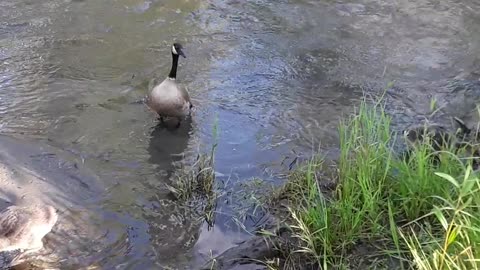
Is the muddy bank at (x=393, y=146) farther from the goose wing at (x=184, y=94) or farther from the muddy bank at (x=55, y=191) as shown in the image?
the goose wing at (x=184, y=94)

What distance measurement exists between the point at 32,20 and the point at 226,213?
560cm

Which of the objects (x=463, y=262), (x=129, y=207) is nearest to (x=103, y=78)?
(x=129, y=207)

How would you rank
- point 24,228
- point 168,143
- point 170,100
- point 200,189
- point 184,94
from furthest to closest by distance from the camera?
point 184,94, point 170,100, point 168,143, point 200,189, point 24,228

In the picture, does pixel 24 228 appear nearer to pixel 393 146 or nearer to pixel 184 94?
pixel 184 94

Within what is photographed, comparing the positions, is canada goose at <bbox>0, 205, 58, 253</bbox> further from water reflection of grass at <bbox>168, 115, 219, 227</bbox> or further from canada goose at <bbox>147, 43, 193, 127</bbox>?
canada goose at <bbox>147, 43, 193, 127</bbox>

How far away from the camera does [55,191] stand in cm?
582

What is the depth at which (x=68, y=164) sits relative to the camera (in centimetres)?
626

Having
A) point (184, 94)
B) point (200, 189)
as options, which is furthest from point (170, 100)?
point (200, 189)

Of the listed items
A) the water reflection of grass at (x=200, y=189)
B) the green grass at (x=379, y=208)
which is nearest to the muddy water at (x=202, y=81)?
the water reflection of grass at (x=200, y=189)

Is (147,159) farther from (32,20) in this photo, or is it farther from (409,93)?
(32,20)

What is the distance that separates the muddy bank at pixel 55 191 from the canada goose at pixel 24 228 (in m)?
0.09

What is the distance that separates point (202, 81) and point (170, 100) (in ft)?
4.10

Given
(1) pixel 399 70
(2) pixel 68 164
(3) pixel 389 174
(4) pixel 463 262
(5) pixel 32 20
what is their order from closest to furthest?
(4) pixel 463 262 → (3) pixel 389 174 → (2) pixel 68 164 → (1) pixel 399 70 → (5) pixel 32 20

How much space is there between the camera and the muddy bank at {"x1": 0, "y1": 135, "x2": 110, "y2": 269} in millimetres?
5113
